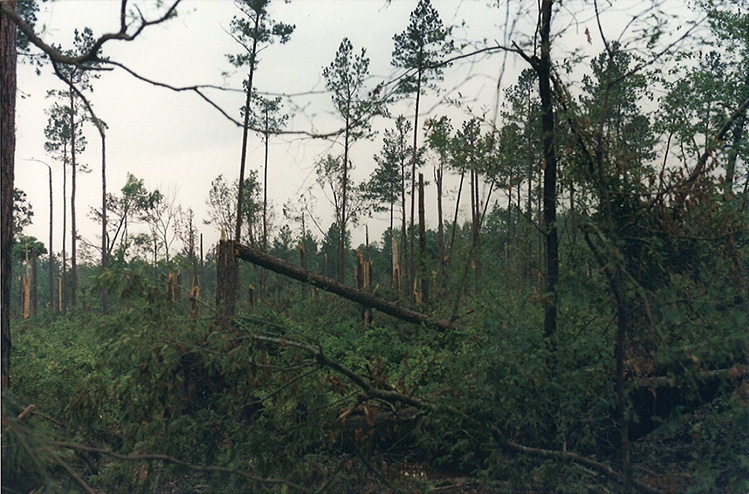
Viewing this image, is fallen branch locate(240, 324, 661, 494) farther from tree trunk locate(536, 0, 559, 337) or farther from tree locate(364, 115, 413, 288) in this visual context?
tree locate(364, 115, 413, 288)

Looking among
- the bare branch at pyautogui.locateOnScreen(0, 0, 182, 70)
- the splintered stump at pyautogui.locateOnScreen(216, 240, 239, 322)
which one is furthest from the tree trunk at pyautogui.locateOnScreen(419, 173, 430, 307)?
the bare branch at pyautogui.locateOnScreen(0, 0, 182, 70)

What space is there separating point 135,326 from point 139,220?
3032 centimetres

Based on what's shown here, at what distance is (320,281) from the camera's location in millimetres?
8648

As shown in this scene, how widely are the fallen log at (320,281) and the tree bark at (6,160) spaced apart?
3.08 metres

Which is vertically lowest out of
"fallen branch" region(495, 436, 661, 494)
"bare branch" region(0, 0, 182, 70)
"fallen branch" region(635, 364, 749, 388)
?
"fallen branch" region(495, 436, 661, 494)

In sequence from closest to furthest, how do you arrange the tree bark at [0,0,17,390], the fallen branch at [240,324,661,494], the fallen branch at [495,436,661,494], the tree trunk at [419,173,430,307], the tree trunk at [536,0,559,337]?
the fallen branch at [495,436,661,494]
the fallen branch at [240,324,661,494]
the tree trunk at [536,0,559,337]
the tree bark at [0,0,17,390]
the tree trunk at [419,173,430,307]

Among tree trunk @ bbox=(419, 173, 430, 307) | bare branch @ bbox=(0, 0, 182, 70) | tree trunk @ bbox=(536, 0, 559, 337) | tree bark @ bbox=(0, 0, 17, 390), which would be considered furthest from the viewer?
tree trunk @ bbox=(419, 173, 430, 307)

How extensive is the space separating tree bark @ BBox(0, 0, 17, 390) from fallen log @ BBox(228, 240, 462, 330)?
308cm

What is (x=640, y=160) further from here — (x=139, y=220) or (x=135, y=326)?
(x=139, y=220)


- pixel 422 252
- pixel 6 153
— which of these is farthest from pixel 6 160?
pixel 422 252

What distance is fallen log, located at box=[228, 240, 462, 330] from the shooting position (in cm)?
831

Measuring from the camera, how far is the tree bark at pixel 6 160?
5402 millimetres

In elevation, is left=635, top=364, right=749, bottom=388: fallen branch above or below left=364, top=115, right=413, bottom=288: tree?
below

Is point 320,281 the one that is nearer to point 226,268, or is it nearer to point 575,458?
point 226,268
